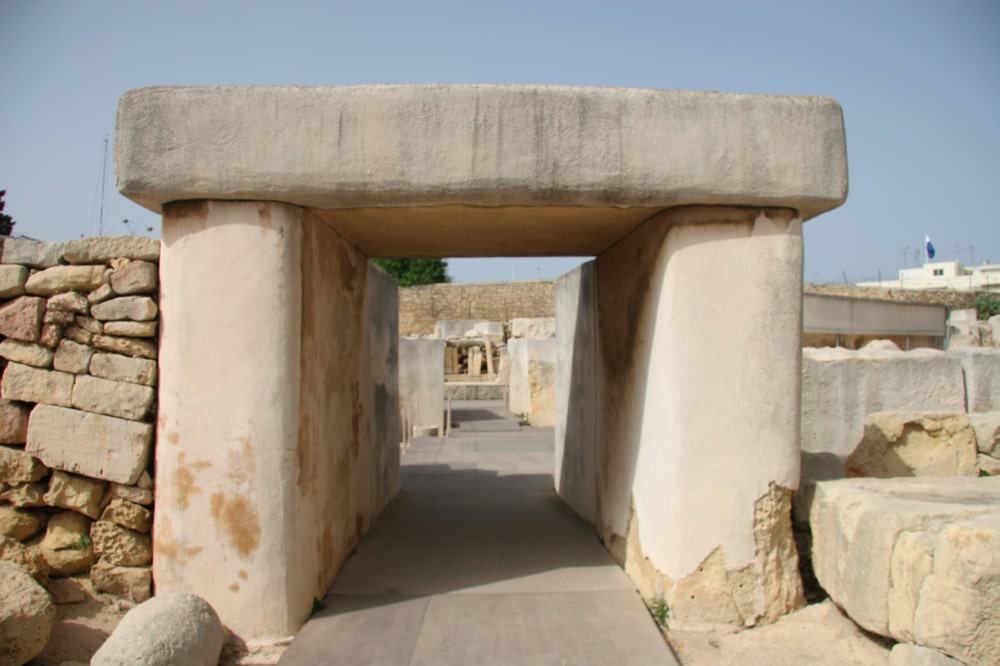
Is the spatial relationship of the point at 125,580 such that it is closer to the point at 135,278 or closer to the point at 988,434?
the point at 135,278

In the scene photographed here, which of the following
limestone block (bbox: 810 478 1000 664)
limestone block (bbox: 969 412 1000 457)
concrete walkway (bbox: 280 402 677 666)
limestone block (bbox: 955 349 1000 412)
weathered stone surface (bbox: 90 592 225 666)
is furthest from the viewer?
limestone block (bbox: 955 349 1000 412)

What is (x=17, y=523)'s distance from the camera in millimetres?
3955

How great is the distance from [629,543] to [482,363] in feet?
64.6

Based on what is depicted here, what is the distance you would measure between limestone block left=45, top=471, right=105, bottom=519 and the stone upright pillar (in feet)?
10.5

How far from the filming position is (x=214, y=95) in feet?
12.1

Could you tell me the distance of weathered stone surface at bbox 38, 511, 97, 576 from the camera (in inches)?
155

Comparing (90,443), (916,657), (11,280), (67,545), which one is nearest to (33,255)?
(11,280)

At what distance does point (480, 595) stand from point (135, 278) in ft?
9.01

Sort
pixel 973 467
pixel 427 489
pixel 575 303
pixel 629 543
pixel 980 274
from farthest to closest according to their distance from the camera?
1. pixel 980 274
2. pixel 427 489
3. pixel 575 303
4. pixel 973 467
5. pixel 629 543

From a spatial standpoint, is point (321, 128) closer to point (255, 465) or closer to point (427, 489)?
point (255, 465)

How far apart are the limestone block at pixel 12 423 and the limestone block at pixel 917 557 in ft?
14.8

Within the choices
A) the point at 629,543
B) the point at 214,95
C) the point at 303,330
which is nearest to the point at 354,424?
the point at 303,330

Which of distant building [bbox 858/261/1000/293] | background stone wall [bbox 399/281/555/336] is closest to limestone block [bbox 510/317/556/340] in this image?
background stone wall [bbox 399/281/555/336]

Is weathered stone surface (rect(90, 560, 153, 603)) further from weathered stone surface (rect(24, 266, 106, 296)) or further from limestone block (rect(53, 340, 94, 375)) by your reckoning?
weathered stone surface (rect(24, 266, 106, 296))
